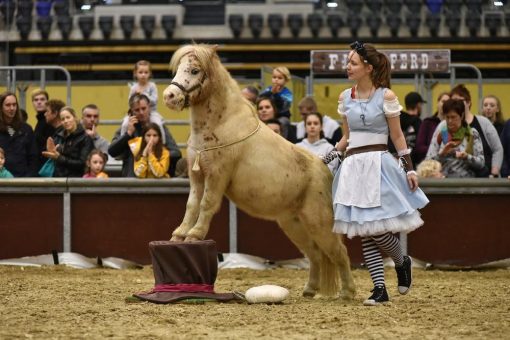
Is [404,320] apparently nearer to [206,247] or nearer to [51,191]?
[206,247]

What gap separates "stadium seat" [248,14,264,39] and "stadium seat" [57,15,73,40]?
13.3 ft

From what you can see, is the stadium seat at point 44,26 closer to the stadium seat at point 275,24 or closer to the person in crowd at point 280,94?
the stadium seat at point 275,24

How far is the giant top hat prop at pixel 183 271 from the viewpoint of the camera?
25.5 feet

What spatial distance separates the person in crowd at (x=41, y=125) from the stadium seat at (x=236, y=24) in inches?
437

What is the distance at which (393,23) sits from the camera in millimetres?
23672

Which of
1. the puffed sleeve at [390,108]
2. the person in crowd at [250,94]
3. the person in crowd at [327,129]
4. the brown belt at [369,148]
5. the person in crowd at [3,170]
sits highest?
the person in crowd at [250,94]

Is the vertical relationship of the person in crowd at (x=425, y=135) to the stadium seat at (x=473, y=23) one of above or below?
below

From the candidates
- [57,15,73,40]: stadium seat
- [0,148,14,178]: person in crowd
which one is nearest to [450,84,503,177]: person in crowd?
[0,148,14,178]: person in crowd

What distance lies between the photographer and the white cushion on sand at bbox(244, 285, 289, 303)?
7.82m

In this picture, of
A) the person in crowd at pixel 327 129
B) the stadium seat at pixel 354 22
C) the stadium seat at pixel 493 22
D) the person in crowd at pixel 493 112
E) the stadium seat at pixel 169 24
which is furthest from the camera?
the stadium seat at pixel 169 24

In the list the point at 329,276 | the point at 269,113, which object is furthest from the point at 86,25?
the point at 329,276

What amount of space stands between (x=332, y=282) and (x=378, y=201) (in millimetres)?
993

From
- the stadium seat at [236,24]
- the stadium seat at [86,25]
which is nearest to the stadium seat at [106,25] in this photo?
the stadium seat at [86,25]

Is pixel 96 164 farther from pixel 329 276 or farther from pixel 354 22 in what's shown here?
pixel 354 22
